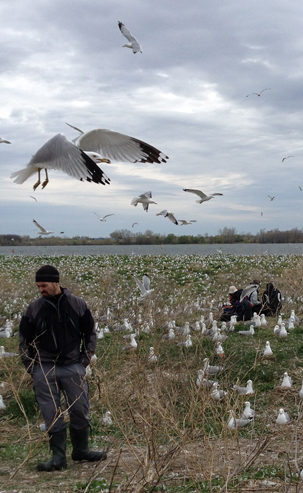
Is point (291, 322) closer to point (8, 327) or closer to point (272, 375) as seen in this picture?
point (272, 375)

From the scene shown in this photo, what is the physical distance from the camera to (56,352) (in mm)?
4527

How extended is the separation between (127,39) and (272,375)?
5.55 metres

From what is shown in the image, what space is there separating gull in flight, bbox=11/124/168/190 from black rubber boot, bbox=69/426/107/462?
2.48 metres

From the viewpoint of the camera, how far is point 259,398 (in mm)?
6645

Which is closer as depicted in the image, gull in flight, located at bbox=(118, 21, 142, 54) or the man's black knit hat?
the man's black knit hat

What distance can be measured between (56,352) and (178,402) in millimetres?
2560

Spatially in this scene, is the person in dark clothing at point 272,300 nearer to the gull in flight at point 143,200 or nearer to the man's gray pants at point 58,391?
the gull in flight at point 143,200

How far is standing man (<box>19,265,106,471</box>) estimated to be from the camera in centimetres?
447

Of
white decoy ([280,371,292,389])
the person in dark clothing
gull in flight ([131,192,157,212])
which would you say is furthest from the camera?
the person in dark clothing

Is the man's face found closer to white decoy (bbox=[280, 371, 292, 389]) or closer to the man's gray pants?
the man's gray pants

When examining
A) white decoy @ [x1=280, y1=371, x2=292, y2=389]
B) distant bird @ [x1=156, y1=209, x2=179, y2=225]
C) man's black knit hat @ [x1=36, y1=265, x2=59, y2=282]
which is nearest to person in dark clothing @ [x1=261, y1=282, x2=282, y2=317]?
distant bird @ [x1=156, y1=209, x2=179, y2=225]

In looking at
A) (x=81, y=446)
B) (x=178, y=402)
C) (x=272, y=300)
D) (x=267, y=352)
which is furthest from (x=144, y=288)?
(x=81, y=446)

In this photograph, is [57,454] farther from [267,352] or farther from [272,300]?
[272,300]

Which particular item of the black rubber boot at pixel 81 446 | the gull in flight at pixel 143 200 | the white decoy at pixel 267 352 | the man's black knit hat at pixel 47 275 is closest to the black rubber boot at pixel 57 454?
the black rubber boot at pixel 81 446
